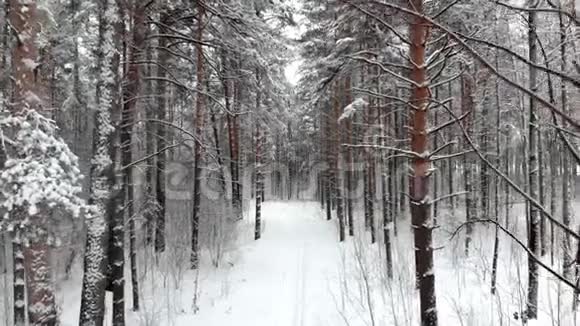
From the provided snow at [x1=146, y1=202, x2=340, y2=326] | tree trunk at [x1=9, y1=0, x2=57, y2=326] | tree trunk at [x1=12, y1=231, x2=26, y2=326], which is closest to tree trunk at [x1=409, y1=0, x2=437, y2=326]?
snow at [x1=146, y1=202, x2=340, y2=326]

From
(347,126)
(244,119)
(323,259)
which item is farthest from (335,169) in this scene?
(323,259)

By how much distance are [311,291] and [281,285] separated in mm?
933

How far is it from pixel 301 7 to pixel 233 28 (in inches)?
445

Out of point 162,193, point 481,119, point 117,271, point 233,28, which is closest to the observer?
point 117,271

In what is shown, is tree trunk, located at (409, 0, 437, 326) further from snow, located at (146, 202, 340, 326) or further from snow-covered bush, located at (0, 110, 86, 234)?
snow-covered bush, located at (0, 110, 86, 234)

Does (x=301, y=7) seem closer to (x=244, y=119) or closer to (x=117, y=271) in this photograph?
(x=244, y=119)

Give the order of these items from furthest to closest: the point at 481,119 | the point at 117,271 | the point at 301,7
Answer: the point at 301,7 < the point at 481,119 < the point at 117,271

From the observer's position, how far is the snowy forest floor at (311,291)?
22.5ft

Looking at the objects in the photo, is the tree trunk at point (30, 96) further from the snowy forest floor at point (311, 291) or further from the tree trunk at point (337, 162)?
the tree trunk at point (337, 162)

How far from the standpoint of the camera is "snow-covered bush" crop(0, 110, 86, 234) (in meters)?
3.72

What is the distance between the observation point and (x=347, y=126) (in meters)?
16.3

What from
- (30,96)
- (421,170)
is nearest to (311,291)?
(421,170)

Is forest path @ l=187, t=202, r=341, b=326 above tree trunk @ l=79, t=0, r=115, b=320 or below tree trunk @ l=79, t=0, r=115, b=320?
below

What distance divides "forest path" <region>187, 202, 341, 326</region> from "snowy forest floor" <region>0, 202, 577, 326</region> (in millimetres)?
22
